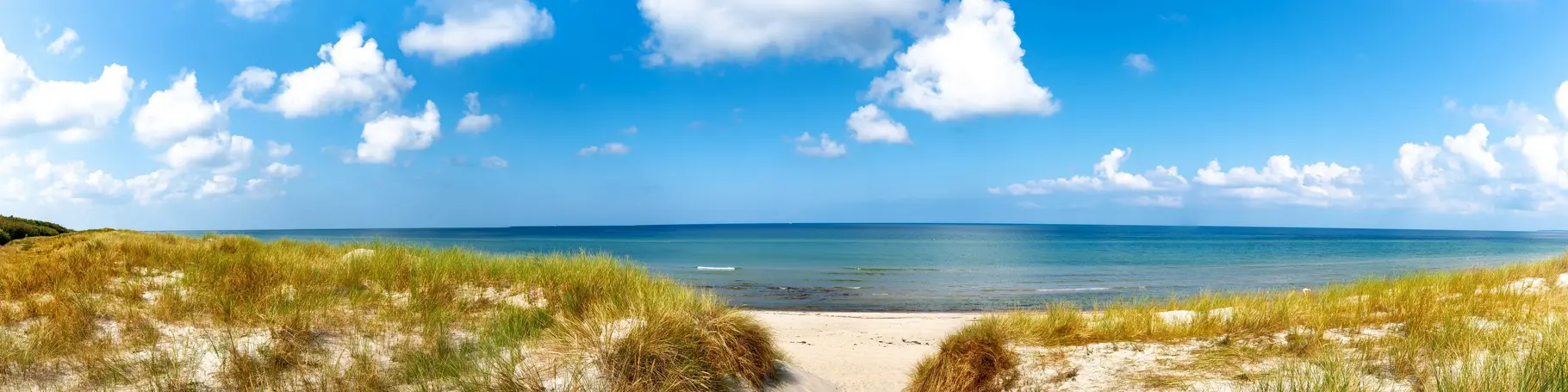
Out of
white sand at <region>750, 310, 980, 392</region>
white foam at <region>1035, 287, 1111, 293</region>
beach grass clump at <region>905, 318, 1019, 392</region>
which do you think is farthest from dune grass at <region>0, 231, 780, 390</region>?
white foam at <region>1035, 287, 1111, 293</region>

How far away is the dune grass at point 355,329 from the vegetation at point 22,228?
11978 millimetres

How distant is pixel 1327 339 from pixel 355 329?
986 cm

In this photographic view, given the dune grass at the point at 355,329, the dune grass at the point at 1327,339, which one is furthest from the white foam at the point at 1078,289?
the dune grass at the point at 355,329

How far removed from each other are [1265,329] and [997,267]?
3742 centimetres

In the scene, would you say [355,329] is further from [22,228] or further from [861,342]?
[22,228]

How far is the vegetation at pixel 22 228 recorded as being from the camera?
18328 millimetres

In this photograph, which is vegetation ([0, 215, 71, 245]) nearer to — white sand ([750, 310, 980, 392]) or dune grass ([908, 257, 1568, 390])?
white sand ([750, 310, 980, 392])

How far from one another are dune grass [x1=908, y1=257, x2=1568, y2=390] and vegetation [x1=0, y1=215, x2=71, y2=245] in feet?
75.1

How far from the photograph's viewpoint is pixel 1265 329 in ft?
26.7

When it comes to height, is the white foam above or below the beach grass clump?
below

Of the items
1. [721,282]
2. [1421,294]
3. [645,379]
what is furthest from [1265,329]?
[721,282]

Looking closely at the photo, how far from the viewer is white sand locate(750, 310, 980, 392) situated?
11.1 meters

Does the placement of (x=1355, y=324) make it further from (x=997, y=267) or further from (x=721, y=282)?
(x=997, y=267)

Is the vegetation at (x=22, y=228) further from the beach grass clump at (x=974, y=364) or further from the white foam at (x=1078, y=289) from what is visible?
the white foam at (x=1078, y=289)
